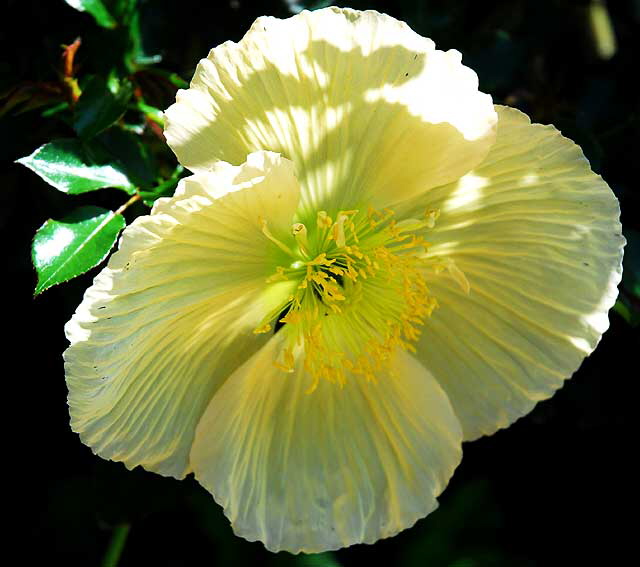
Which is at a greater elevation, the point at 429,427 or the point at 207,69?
the point at 207,69

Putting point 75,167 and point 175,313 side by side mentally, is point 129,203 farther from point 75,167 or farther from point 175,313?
point 175,313

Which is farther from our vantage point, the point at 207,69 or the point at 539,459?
the point at 539,459

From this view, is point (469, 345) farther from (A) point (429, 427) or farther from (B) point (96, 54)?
(B) point (96, 54)

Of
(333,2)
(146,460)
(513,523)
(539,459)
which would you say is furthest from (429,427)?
(513,523)

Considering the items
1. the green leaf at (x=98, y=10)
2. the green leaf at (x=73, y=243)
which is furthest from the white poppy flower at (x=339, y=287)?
the green leaf at (x=98, y=10)

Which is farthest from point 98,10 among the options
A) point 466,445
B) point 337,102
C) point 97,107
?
point 466,445

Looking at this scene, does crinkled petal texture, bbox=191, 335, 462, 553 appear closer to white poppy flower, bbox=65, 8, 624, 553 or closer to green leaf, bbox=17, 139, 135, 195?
white poppy flower, bbox=65, 8, 624, 553
